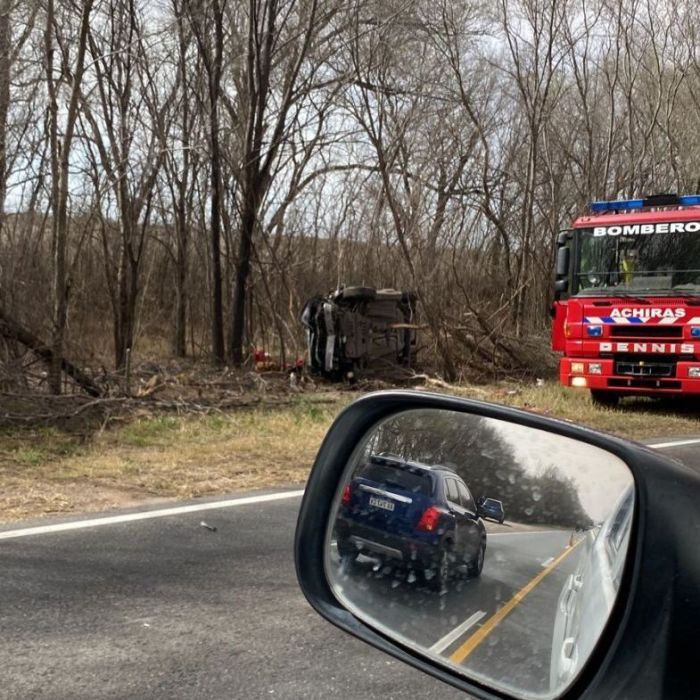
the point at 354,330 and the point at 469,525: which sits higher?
the point at 354,330

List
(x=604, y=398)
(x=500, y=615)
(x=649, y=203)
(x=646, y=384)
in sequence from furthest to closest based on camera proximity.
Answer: (x=604, y=398) → (x=649, y=203) → (x=646, y=384) → (x=500, y=615)

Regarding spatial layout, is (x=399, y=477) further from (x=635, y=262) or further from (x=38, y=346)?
(x=635, y=262)

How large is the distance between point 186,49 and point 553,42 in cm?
802

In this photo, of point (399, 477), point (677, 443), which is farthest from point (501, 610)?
point (677, 443)

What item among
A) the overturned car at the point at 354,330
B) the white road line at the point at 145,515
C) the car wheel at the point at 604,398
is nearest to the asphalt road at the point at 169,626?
the white road line at the point at 145,515

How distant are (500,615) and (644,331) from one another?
1043 cm

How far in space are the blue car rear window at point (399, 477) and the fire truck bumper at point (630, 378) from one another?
10081 millimetres

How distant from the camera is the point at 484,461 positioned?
182 centimetres

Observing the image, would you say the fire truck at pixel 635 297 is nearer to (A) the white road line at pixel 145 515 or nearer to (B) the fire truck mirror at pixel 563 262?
(B) the fire truck mirror at pixel 563 262

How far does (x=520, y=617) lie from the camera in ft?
5.52

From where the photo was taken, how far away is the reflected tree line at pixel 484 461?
1665 millimetres

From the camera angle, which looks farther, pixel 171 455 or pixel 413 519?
pixel 171 455

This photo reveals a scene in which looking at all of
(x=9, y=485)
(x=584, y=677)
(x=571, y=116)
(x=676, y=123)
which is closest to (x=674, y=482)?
(x=584, y=677)

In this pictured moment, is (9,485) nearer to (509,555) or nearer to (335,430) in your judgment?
(335,430)
